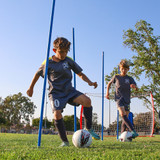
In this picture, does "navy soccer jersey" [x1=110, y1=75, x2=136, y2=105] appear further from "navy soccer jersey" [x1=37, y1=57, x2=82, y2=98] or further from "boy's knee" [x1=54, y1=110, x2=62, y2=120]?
"boy's knee" [x1=54, y1=110, x2=62, y2=120]

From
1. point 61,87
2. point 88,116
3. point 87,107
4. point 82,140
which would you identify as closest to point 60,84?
point 61,87

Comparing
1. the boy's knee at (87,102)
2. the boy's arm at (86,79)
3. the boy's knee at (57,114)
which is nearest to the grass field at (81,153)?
the boy's knee at (57,114)

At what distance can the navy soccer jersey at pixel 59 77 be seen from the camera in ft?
13.0

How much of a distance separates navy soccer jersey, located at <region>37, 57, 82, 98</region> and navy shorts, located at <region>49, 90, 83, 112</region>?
0.20 feet

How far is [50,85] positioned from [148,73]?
19.3m

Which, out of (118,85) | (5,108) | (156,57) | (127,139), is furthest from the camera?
(5,108)

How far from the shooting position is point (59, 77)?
4.03 metres

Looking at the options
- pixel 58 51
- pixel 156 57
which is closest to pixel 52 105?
pixel 58 51

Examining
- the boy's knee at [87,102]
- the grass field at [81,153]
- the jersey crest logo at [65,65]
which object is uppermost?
the jersey crest logo at [65,65]

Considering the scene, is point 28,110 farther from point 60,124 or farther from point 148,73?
point 60,124

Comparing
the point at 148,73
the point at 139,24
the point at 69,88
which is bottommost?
the point at 69,88

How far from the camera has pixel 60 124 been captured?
151 inches

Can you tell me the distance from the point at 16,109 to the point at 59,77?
2253 inches

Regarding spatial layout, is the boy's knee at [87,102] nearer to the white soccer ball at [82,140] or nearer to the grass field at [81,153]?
the white soccer ball at [82,140]
